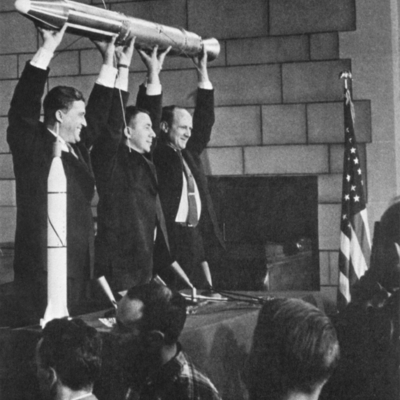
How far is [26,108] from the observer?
90.3 inches

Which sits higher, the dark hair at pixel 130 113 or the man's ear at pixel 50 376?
the dark hair at pixel 130 113

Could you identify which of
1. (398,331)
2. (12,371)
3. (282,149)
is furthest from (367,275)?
(12,371)

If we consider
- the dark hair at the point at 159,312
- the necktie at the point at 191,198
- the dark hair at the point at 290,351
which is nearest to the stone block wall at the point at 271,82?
the necktie at the point at 191,198

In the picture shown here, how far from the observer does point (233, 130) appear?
3787 mm

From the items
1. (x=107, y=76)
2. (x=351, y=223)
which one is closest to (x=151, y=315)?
(x=107, y=76)

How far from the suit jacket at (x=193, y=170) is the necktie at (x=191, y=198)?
0.03 meters

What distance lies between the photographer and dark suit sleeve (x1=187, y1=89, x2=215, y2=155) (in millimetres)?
3216

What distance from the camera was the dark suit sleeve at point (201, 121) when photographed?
322 centimetres

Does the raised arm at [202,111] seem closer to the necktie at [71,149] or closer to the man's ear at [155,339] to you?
the necktie at [71,149]

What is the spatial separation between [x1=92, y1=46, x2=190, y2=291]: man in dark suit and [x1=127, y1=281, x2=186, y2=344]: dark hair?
57 centimetres

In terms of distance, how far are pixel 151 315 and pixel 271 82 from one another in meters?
2.02

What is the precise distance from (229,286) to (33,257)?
100cm

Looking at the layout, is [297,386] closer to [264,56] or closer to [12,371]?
[12,371]

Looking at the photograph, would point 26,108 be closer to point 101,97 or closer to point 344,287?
point 101,97
